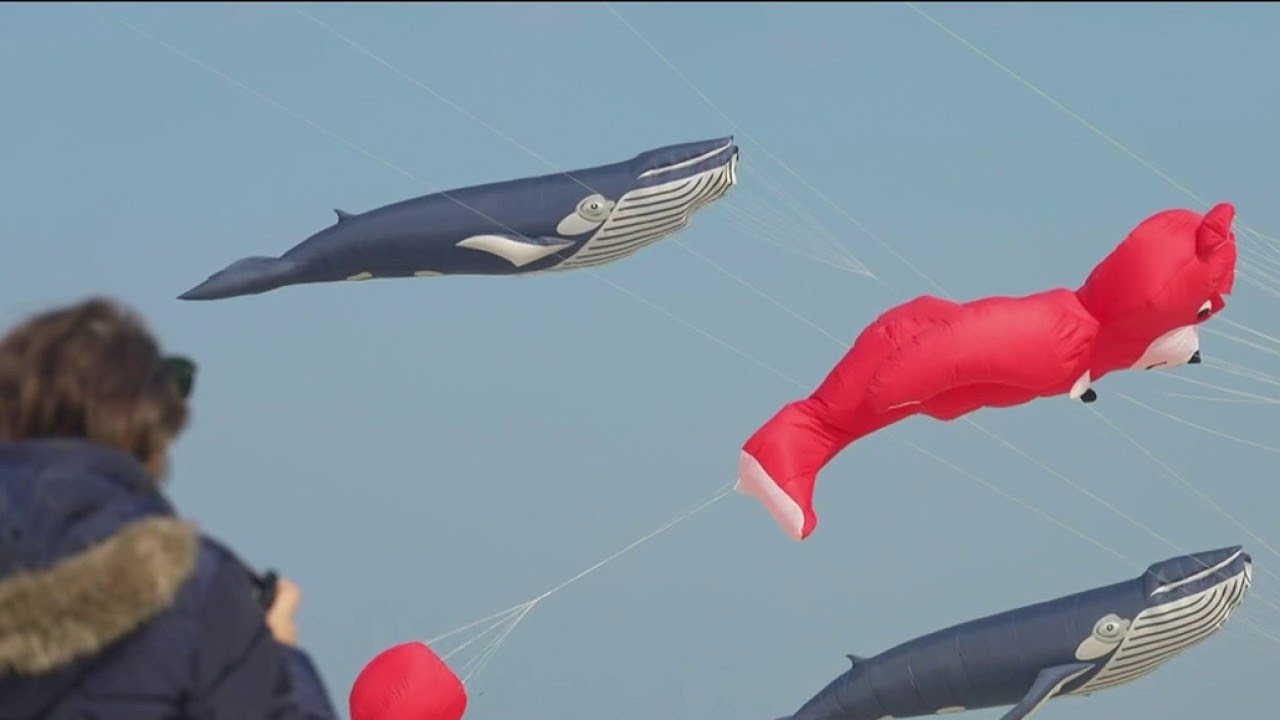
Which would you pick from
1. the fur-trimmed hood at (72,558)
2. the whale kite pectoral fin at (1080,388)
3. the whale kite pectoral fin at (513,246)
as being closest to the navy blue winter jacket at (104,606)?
the fur-trimmed hood at (72,558)

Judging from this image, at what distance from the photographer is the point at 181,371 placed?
3160mm

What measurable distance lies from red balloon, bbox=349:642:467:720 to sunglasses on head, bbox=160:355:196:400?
1066cm

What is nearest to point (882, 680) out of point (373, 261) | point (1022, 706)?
point (1022, 706)

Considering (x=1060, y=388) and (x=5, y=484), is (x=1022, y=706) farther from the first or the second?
(x=5, y=484)

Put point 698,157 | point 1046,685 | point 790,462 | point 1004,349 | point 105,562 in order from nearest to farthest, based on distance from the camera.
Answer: point 105,562 < point 1004,349 < point 790,462 < point 698,157 < point 1046,685

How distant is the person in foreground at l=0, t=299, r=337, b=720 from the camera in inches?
116

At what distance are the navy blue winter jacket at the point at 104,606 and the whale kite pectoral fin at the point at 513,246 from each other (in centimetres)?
1000

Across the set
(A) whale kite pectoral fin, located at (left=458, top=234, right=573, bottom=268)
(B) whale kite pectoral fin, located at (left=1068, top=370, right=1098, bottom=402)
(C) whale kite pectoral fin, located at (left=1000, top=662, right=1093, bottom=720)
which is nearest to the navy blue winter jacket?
(B) whale kite pectoral fin, located at (left=1068, top=370, right=1098, bottom=402)

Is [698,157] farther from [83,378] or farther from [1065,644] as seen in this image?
[83,378]

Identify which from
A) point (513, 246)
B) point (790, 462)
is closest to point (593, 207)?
point (513, 246)

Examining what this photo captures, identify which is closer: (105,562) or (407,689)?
(105,562)

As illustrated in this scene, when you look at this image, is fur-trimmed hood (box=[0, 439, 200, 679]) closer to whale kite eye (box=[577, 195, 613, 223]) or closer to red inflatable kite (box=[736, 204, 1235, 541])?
red inflatable kite (box=[736, 204, 1235, 541])

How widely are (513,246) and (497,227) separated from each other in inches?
6.7

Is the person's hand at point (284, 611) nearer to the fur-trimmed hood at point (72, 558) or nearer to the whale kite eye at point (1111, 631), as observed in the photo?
the fur-trimmed hood at point (72, 558)
